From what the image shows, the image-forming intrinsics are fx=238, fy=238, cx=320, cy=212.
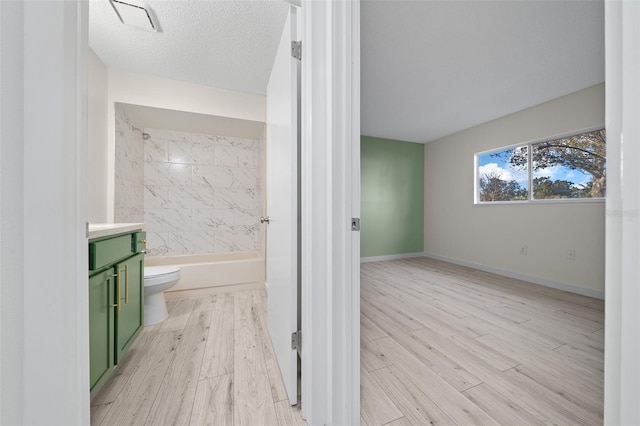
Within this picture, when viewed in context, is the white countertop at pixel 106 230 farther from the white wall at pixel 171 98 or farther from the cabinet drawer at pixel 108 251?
the white wall at pixel 171 98

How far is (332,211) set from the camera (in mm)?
956

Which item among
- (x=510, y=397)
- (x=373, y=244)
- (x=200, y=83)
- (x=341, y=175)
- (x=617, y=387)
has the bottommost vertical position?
(x=510, y=397)

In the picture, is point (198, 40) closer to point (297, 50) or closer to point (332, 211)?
point (297, 50)

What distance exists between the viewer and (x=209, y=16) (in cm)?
168

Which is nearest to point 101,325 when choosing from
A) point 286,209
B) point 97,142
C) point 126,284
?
point 126,284

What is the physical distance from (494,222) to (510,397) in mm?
2958

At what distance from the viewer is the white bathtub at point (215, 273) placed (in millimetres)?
2529

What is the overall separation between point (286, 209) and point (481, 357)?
1.55 metres

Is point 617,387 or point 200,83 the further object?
point 200,83

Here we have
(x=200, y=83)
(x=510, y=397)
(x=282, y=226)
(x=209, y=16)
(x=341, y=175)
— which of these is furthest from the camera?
(x=200, y=83)

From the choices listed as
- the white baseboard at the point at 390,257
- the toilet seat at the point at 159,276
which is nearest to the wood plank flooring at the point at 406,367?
the toilet seat at the point at 159,276

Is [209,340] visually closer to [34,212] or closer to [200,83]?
[34,212]

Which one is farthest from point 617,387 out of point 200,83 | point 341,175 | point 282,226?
point 200,83

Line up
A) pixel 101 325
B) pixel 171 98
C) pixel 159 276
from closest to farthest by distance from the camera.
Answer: pixel 101 325
pixel 159 276
pixel 171 98
